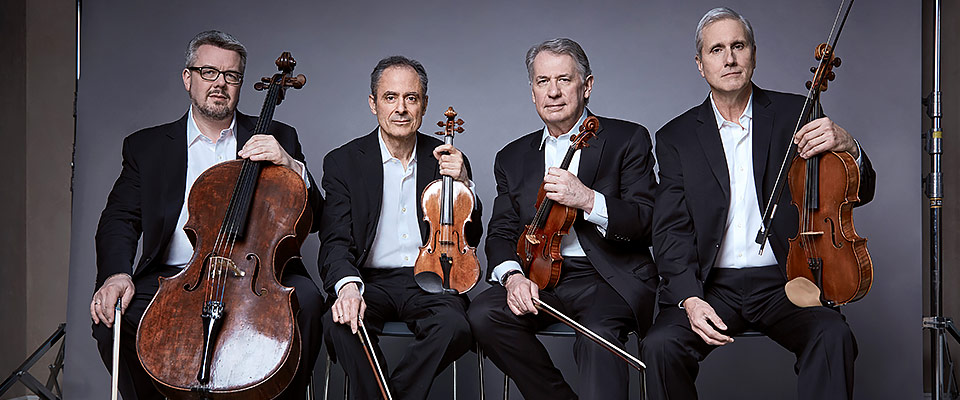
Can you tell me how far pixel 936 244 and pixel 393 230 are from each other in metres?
1.89

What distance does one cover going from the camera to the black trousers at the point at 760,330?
218 cm

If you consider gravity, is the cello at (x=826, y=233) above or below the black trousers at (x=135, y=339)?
above

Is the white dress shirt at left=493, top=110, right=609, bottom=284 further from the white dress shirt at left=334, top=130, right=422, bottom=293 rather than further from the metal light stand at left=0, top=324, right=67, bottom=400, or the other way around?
the metal light stand at left=0, top=324, right=67, bottom=400

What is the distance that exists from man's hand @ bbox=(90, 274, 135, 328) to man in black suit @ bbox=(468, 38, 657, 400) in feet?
3.70

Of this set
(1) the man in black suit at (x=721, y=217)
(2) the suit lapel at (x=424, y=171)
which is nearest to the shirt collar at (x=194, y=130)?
(2) the suit lapel at (x=424, y=171)

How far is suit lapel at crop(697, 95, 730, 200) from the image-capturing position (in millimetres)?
2561

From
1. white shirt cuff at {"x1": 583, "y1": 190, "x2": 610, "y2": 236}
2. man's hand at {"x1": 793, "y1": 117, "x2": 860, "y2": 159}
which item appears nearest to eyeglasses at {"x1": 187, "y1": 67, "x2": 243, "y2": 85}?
white shirt cuff at {"x1": 583, "y1": 190, "x2": 610, "y2": 236}

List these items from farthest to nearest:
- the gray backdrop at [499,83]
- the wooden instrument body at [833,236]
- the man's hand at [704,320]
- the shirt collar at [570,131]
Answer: the gray backdrop at [499,83] → the shirt collar at [570,131] → the man's hand at [704,320] → the wooden instrument body at [833,236]

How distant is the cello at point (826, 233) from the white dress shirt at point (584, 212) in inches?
22.6

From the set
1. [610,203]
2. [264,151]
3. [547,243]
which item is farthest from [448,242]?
[264,151]

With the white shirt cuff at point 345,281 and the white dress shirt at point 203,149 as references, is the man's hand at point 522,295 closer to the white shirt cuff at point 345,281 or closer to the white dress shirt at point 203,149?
the white shirt cuff at point 345,281

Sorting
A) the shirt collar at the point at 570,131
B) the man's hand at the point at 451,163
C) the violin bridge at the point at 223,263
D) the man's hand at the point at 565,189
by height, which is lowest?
the violin bridge at the point at 223,263

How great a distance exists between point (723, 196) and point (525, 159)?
0.71 m

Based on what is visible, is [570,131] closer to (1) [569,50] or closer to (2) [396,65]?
(1) [569,50]
